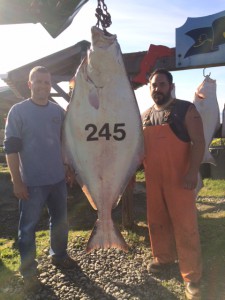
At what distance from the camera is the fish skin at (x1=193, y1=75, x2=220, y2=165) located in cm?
432

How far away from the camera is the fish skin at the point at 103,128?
2463 mm

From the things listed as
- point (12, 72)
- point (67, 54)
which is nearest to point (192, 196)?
point (67, 54)

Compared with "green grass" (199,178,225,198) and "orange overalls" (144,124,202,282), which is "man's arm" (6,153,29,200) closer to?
"orange overalls" (144,124,202,282)

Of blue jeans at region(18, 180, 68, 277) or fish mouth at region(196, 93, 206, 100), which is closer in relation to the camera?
blue jeans at region(18, 180, 68, 277)

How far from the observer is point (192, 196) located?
3.32 m

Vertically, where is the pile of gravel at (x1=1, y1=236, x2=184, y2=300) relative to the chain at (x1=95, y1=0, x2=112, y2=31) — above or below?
below

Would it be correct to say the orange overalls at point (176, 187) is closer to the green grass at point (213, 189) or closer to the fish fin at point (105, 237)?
the fish fin at point (105, 237)

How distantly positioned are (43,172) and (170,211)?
4.24 feet

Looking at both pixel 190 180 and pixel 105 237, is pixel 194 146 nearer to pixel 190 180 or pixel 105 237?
pixel 190 180

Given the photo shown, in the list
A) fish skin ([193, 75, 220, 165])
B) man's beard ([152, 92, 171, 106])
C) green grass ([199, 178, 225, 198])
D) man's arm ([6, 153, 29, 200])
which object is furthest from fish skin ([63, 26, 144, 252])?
green grass ([199, 178, 225, 198])

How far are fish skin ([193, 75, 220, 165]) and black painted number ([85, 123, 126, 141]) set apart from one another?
6.66 ft

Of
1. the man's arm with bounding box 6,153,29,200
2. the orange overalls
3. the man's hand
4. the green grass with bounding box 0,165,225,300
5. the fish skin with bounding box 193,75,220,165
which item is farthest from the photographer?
the fish skin with bounding box 193,75,220,165

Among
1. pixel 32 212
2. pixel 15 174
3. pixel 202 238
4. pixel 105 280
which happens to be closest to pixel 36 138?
pixel 15 174

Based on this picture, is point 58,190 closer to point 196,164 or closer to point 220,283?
point 196,164
